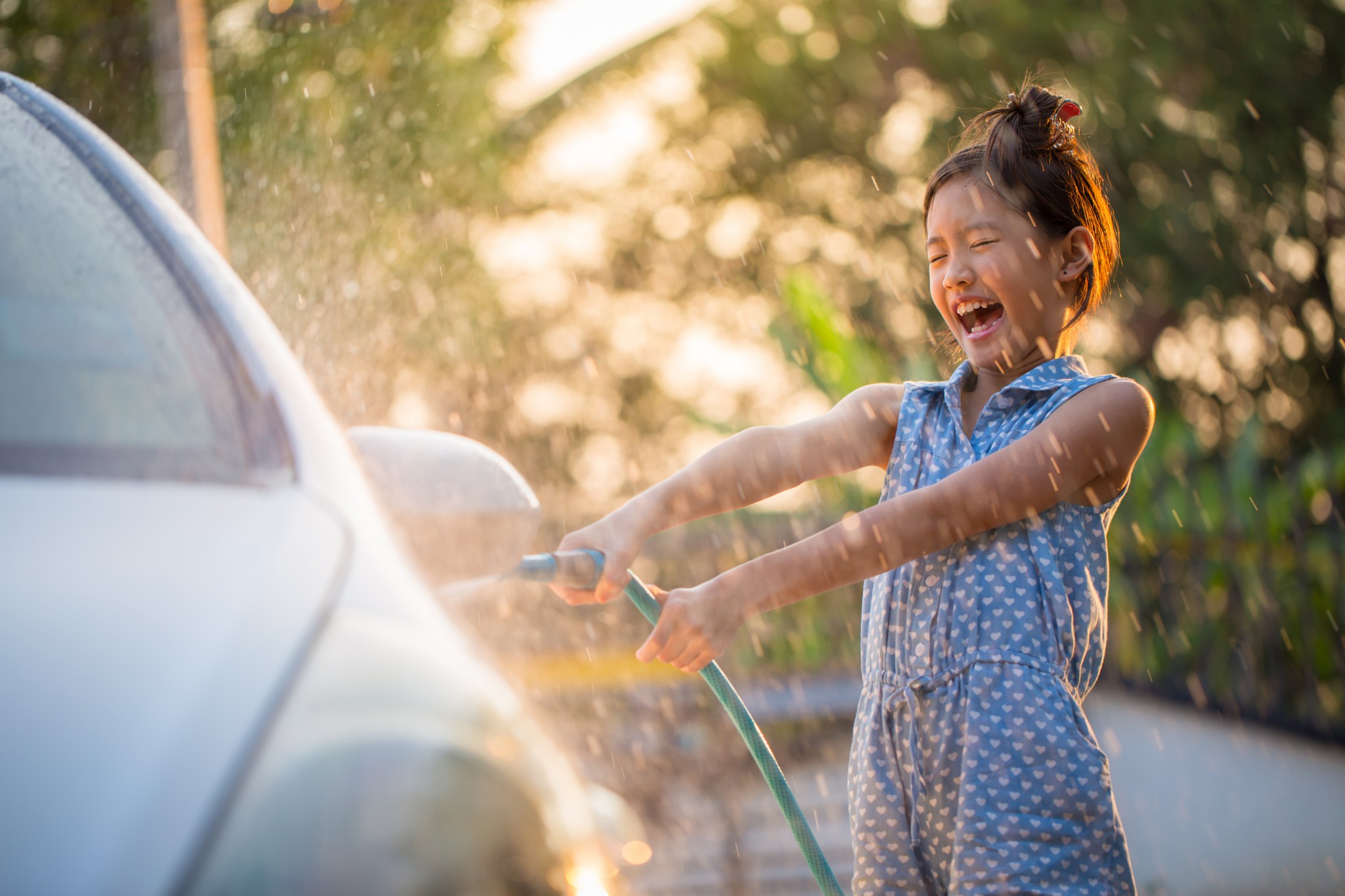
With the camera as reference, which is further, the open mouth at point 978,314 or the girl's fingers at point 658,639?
the open mouth at point 978,314

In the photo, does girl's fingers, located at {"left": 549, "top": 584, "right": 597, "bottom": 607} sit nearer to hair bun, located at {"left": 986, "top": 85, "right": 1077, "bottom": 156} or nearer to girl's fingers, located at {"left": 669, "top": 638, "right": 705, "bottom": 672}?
girl's fingers, located at {"left": 669, "top": 638, "right": 705, "bottom": 672}

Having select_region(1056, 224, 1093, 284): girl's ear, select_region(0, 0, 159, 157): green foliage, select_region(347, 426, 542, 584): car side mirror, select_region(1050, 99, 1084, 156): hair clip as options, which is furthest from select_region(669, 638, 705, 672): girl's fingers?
select_region(0, 0, 159, 157): green foliage

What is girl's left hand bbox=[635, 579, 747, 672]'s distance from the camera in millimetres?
1347

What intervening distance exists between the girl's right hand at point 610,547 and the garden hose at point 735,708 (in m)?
0.02

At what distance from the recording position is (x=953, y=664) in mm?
1490

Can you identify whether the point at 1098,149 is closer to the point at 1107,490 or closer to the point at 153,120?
the point at 153,120

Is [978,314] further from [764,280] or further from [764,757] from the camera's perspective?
[764,280]

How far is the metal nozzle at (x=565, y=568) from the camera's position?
1.29m

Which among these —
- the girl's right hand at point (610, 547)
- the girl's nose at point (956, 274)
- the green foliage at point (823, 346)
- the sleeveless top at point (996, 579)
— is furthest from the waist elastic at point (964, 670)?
the green foliage at point (823, 346)

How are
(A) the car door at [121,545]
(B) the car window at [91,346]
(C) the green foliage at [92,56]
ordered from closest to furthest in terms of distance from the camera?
(A) the car door at [121,545] < (B) the car window at [91,346] < (C) the green foliage at [92,56]

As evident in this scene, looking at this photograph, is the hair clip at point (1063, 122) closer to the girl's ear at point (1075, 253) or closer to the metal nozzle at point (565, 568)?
the girl's ear at point (1075, 253)

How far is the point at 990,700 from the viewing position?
4.72 ft

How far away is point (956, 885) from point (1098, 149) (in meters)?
14.6

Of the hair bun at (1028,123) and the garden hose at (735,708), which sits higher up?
the hair bun at (1028,123)
